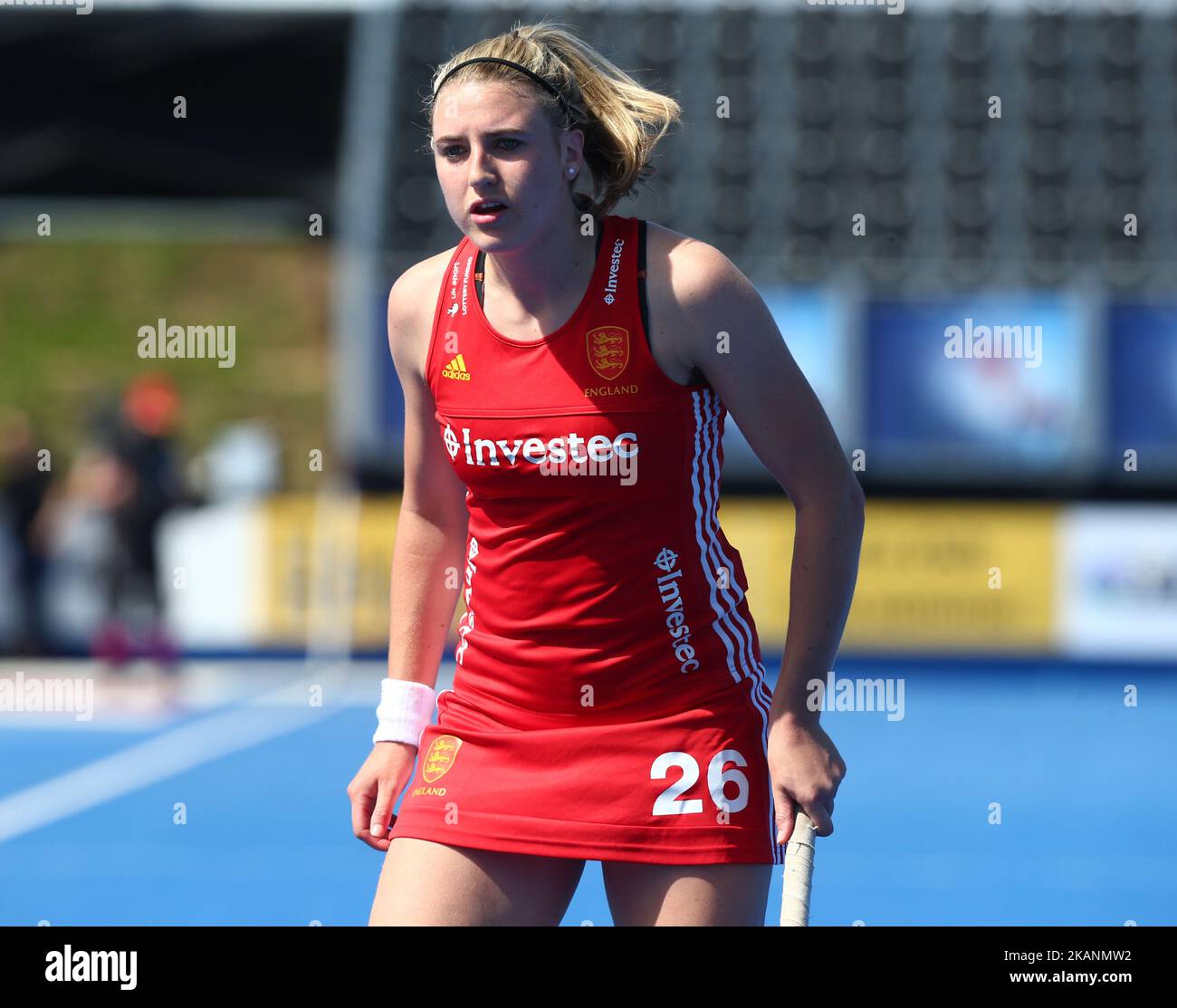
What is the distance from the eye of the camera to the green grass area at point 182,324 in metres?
24.1

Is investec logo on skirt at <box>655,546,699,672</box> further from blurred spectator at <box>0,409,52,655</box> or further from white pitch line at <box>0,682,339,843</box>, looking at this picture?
blurred spectator at <box>0,409,52,655</box>

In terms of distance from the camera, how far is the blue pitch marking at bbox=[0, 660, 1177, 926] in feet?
21.1

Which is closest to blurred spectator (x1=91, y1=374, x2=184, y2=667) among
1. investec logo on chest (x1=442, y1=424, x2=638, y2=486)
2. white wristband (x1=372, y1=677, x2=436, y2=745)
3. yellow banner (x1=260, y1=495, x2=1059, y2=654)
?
yellow banner (x1=260, y1=495, x2=1059, y2=654)

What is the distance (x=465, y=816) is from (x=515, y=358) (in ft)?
2.60

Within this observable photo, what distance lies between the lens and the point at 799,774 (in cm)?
297

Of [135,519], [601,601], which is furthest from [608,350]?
[135,519]

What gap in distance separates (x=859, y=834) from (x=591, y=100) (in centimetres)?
550

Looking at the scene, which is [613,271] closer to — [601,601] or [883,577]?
[601,601]

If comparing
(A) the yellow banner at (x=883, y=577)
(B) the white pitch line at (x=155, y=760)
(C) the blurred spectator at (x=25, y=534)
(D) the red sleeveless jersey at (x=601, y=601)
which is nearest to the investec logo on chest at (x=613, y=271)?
(D) the red sleeveless jersey at (x=601, y=601)

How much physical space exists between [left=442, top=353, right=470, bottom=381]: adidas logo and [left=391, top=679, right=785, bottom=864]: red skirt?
0.62 meters

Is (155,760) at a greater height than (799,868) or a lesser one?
lesser

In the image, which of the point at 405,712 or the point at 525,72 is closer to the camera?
the point at 525,72

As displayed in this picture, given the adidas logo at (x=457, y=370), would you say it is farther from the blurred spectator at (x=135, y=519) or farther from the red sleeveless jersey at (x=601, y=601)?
the blurred spectator at (x=135, y=519)

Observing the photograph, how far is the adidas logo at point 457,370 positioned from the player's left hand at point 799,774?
0.80 metres
